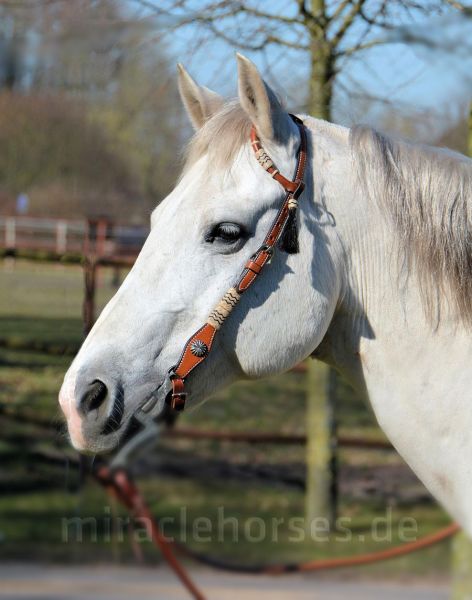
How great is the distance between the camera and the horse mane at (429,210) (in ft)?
6.28

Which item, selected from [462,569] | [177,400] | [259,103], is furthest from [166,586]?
[259,103]

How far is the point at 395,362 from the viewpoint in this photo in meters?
1.94

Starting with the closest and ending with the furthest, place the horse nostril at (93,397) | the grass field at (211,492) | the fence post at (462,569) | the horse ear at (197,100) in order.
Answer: the horse nostril at (93,397), the horse ear at (197,100), the fence post at (462,569), the grass field at (211,492)

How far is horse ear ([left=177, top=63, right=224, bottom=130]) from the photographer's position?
2.18 meters

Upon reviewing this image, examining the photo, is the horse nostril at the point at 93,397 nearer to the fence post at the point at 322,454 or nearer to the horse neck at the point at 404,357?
the horse neck at the point at 404,357

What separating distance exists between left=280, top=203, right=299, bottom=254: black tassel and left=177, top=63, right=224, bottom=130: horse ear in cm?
43

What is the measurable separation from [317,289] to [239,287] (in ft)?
0.63

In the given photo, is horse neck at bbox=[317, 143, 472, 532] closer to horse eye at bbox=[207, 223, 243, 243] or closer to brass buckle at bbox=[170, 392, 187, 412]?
horse eye at bbox=[207, 223, 243, 243]

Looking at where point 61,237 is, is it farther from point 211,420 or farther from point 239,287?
point 239,287

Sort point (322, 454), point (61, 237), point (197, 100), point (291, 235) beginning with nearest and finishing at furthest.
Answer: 1. point (291, 235)
2. point (197, 100)
3. point (322, 454)
4. point (61, 237)

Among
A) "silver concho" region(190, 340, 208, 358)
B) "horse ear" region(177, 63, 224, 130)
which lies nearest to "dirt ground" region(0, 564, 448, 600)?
"silver concho" region(190, 340, 208, 358)

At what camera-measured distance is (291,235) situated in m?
1.92

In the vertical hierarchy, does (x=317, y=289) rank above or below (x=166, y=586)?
above


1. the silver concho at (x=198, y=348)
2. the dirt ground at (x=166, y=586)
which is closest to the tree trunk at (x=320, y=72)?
the silver concho at (x=198, y=348)
